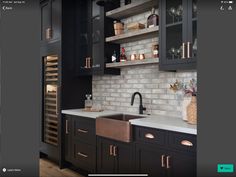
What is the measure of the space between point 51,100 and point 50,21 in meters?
1.32

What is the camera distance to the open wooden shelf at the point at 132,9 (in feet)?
9.08

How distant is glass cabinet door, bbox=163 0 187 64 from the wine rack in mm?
1938

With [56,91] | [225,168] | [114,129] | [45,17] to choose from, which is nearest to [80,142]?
[114,129]

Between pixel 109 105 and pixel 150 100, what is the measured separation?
84 centimetres

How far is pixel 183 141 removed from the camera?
1.94 m

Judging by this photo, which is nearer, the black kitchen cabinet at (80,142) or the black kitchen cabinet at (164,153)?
the black kitchen cabinet at (164,153)

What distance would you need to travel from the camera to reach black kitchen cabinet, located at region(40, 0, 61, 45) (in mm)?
3588

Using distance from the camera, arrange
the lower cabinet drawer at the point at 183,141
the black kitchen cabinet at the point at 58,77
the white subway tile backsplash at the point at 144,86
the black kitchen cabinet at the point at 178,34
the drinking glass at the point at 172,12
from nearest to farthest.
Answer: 1. the lower cabinet drawer at the point at 183,141
2. the black kitchen cabinet at the point at 178,34
3. the drinking glass at the point at 172,12
4. the white subway tile backsplash at the point at 144,86
5. the black kitchen cabinet at the point at 58,77

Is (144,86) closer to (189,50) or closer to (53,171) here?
(189,50)

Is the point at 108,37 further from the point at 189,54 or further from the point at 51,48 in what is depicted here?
the point at 189,54

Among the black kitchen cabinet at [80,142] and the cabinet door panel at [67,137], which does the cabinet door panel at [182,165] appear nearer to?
the black kitchen cabinet at [80,142]

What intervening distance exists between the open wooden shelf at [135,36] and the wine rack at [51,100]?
1107mm

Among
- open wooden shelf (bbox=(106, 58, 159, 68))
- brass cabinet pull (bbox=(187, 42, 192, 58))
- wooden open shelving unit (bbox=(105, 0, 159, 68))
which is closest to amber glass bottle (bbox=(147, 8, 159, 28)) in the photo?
wooden open shelving unit (bbox=(105, 0, 159, 68))

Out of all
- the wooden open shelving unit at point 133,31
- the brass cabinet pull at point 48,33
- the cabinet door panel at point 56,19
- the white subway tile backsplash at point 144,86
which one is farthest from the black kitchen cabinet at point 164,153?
the brass cabinet pull at point 48,33
